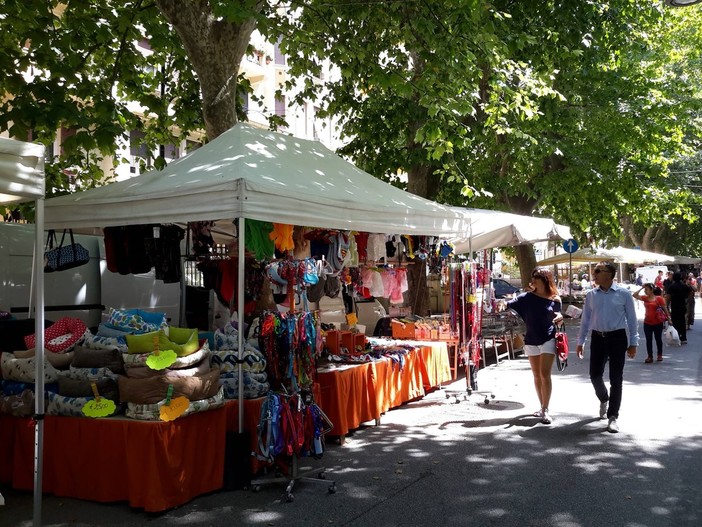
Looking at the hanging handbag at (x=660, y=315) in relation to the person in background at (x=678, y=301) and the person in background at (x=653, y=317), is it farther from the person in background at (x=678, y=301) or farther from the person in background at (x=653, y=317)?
the person in background at (x=678, y=301)

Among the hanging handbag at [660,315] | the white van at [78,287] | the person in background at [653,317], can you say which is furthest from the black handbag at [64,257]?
the hanging handbag at [660,315]

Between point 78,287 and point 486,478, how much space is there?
289 inches

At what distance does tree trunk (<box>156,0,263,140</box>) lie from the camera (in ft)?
29.1

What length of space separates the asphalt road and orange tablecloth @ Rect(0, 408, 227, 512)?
0.11 meters

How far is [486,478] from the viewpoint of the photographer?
580 cm

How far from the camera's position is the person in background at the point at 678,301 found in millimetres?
15150

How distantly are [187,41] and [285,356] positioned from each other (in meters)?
5.18

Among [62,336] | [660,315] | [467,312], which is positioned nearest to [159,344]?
[62,336]

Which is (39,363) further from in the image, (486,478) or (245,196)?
(486,478)

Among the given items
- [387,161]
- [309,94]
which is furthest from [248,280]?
[387,161]

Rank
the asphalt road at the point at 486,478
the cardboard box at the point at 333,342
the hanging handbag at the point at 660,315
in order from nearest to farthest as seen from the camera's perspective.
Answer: the asphalt road at the point at 486,478 < the cardboard box at the point at 333,342 < the hanging handbag at the point at 660,315

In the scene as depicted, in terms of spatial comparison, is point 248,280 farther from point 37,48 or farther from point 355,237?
point 37,48

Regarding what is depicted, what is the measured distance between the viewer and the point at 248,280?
309 inches

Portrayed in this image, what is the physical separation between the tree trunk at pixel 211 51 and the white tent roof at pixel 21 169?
452 cm
